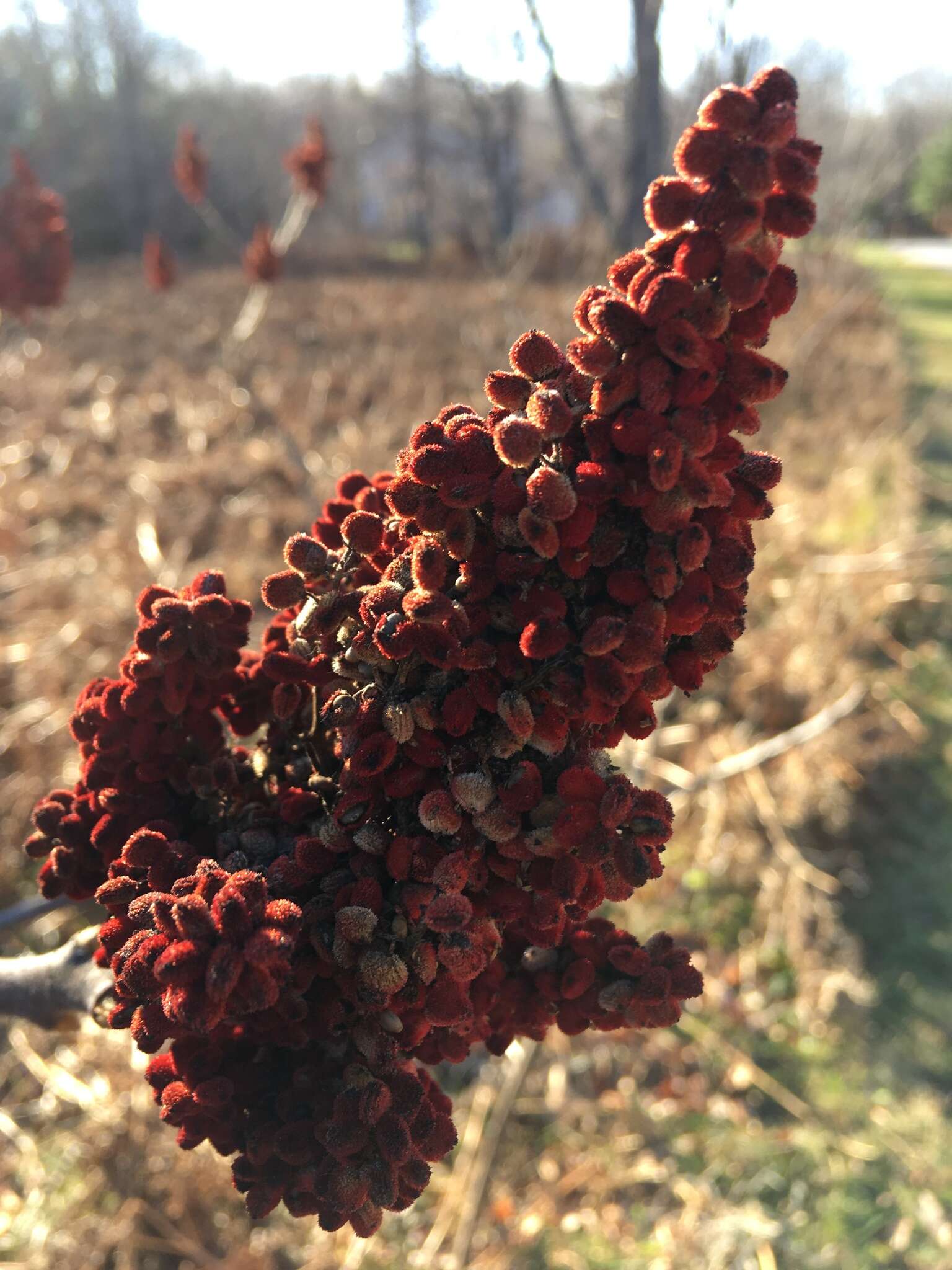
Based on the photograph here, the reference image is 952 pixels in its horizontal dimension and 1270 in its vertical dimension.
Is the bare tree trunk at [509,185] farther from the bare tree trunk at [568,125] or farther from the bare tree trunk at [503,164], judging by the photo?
the bare tree trunk at [568,125]

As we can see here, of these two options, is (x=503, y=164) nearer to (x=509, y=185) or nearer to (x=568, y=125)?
(x=509, y=185)

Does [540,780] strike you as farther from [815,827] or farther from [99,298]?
[99,298]

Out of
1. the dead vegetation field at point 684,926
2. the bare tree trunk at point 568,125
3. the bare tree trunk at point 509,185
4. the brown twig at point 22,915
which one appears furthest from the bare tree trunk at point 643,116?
the bare tree trunk at point 509,185

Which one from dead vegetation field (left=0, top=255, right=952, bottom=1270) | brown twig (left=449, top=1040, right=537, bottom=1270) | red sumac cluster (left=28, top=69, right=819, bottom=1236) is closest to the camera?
red sumac cluster (left=28, top=69, right=819, bottom=1236)

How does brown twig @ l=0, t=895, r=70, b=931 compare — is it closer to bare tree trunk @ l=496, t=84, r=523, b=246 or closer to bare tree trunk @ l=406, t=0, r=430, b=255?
bare tree trunk @ l=496, t=84, r=523, b=246

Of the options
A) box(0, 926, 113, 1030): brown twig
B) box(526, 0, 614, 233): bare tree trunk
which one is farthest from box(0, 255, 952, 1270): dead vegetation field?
box(0, 926, 113, 1030): brown twig

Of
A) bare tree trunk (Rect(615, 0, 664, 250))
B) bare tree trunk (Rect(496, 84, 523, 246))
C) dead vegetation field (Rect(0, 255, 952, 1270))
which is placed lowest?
dead vegetation field (Rect(0, 255, 952, 1270))

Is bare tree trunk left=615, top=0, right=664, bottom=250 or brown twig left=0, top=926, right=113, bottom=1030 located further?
bare tree trunk left=615, top=0, right=664, bottom=250
